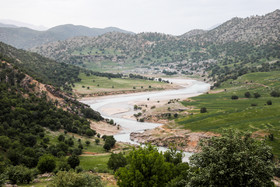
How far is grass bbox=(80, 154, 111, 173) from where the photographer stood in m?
44.5

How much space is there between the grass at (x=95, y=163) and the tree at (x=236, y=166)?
26742 mm

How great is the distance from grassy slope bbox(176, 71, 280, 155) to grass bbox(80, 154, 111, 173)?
37.2m

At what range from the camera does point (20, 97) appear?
74.2 meters

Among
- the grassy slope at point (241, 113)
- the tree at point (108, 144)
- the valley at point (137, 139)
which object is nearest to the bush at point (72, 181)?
the valley at point (137, 139)

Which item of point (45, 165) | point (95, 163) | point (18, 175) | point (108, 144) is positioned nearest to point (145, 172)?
point (18, 175)

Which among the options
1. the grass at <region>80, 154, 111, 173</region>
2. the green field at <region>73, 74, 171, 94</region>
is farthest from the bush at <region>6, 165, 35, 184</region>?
the green field at <region>73, 74, 171, 94</region>

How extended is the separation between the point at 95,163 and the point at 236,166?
3689 cm

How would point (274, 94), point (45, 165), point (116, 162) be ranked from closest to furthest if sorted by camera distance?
1. point (45, 165)
2. point (116, 162)
3. point (274, 94)

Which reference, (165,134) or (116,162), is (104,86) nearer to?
(165,134)

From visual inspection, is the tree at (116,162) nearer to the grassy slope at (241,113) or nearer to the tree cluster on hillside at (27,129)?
the tree cluster on hillside at (27,129)

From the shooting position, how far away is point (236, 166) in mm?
20266

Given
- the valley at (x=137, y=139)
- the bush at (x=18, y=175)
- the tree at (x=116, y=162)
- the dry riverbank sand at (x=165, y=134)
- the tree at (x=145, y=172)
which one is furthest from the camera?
the dry riverbank sand at (x=165, y=134)

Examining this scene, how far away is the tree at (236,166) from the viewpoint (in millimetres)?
20125

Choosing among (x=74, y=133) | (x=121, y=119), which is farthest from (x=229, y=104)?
(x=74, y=133)
